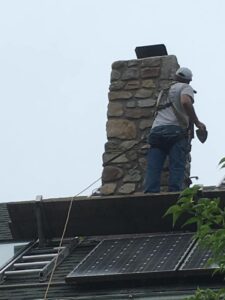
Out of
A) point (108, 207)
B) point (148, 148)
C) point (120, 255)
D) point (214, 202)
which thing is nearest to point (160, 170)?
point (148, 148)

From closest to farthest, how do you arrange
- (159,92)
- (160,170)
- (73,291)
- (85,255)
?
(73,291) < (85,255) < (160,170) < (159,92)

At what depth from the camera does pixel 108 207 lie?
11195mm

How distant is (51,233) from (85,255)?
0.65 metres

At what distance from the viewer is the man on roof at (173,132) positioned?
12.5m

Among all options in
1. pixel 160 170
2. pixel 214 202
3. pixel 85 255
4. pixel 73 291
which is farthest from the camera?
pixel 160 170

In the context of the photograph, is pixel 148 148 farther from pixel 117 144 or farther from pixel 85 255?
pixel 85 255

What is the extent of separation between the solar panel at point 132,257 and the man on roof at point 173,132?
165cm

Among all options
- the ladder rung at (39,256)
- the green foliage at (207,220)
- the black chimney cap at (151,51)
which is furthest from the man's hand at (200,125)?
the green foliage at (207,220)

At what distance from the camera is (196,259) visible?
9875 millimetres

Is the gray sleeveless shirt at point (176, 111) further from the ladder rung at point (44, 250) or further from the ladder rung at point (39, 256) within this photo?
the ladder rung at point (39, 256)

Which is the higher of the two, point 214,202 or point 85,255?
point 214,202

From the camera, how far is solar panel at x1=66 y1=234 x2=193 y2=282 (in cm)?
986

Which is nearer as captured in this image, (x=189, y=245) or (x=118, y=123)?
(x=189, y=245)

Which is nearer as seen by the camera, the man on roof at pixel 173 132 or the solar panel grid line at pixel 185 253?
the solar panel grid line at pixel 185 253
